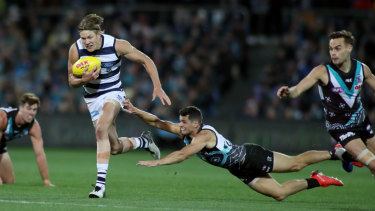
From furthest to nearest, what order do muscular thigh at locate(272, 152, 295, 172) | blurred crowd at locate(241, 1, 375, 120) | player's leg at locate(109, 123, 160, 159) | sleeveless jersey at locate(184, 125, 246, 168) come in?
blurred crowd at locate(241, 1, 375, 120), player's leg at locate(109, 123, 160, 159), muscular thigh at locate(272, 152, 295, 172), sleeveless jersey at locate(184, 125, 246, 168)

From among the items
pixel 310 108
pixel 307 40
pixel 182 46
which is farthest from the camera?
pixel 182 46

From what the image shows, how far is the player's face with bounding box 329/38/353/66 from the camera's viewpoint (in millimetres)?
9336

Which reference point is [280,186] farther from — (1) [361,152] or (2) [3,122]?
(2) [3,122]

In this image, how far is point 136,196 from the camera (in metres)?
10.0

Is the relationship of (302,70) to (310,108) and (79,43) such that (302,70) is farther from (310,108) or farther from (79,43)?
(79,43)

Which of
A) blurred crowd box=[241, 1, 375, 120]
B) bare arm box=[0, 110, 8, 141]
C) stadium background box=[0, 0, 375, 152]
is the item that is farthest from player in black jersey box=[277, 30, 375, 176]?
blurred crowd box=[241, 1, 375, 120]

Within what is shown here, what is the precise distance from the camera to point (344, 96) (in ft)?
31.0

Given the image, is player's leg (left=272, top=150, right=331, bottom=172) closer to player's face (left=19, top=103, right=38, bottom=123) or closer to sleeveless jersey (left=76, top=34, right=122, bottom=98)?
sleeveless jersey (left=76, top=34, right=122, bottom=98)

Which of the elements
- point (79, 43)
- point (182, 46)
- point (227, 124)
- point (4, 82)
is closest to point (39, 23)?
point (4, 82)

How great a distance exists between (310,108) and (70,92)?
7.62 m

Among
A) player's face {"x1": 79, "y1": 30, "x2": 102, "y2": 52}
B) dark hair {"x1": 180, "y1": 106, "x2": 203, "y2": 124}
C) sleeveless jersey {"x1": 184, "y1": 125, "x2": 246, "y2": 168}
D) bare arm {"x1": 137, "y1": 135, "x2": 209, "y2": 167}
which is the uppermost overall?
player's face {"x1": 79, "y1": 30, "x2": 102, "y2": 52}

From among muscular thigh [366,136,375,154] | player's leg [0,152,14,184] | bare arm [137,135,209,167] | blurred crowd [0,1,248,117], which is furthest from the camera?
blurred crowd [0,1,248,117]

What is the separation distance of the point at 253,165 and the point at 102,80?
2.43 metres

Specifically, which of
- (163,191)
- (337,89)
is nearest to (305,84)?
(337,89)
